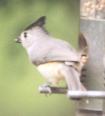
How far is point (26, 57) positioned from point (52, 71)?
0.97 m

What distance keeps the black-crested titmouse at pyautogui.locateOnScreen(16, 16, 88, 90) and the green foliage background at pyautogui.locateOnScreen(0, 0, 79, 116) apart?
66 centimetres

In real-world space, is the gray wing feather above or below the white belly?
above

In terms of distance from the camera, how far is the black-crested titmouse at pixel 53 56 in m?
3.21

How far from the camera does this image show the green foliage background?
13.9 ft

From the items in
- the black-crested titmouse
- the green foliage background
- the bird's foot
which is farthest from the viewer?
the green foliage background

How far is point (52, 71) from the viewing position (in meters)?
3.34

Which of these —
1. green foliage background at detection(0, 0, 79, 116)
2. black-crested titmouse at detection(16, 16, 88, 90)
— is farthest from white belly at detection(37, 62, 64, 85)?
green foliage background at detection(0, 0, 79, 116)

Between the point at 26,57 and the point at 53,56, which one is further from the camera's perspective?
the point at 26,57

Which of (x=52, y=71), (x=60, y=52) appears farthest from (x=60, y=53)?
(x=52, y=71)

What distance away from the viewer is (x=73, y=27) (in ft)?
13.8

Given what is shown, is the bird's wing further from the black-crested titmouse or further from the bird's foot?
the bird's foot

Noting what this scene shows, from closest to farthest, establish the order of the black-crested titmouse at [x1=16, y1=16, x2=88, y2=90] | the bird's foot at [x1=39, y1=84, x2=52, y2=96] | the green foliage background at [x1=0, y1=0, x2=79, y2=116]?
the black-crested titmouse at [x1=16, y1=16, x2=88, y2=90] → the bird's foot at [x1=39, y1=84, x2=52, y2=96] → the green foliage background at [x1=0, y1=0, x2=79, y2=116]

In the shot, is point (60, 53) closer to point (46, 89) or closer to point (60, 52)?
point (60, 52)

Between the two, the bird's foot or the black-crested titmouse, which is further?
the bird's foot
